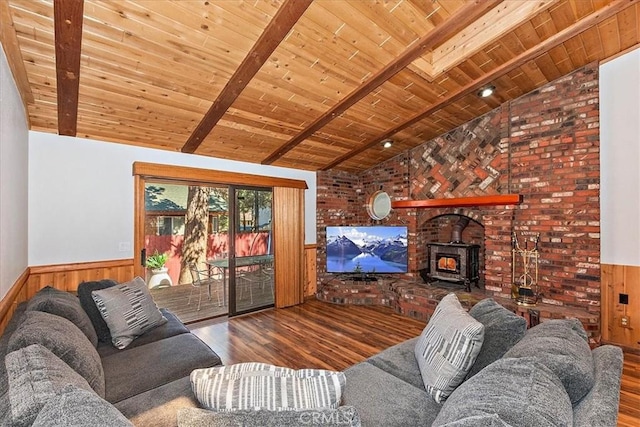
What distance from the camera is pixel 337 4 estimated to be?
7.02 ft

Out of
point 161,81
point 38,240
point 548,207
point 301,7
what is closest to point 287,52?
point 301,7

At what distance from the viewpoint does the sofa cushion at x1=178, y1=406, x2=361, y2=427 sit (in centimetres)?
74

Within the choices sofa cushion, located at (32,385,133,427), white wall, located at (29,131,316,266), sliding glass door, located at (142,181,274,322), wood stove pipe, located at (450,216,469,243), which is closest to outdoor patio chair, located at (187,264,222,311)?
sliding glass door, located at (142,181,274,322)

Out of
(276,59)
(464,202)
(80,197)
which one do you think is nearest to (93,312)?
(80,197)

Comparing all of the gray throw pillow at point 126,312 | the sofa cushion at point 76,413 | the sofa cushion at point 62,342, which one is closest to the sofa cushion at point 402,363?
the sofa cushion at point 76,413

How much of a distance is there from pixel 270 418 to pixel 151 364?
1.57 metres

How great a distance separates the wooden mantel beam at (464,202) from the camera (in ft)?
12.4

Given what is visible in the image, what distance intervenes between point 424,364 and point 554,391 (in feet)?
2.70

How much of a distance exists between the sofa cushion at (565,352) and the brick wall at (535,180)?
8.35 ft

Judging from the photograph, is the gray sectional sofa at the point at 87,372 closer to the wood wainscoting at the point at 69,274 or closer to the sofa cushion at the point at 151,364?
the sofa cushion at the point at 151,364

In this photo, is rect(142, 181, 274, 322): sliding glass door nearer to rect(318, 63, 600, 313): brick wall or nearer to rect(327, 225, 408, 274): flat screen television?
rect(327, 225, 408, 274): flat screen television

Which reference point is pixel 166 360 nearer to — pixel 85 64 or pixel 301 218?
pixel 85 64

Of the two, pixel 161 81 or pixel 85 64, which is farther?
pixel 161 81

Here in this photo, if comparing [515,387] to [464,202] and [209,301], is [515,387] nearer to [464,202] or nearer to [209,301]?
[464,202]
